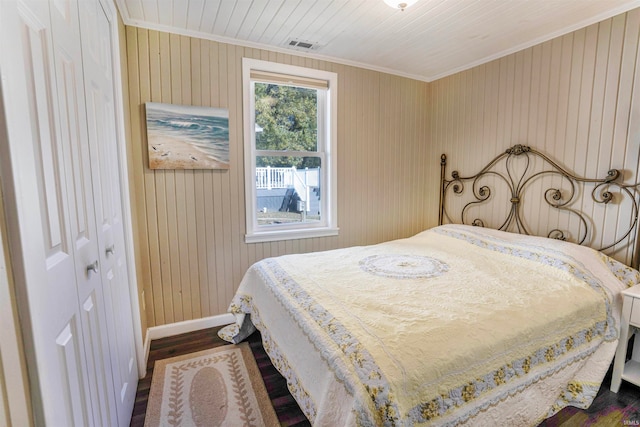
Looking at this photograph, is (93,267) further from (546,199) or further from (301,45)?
(546,199)

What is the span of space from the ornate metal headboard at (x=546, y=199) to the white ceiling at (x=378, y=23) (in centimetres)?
94

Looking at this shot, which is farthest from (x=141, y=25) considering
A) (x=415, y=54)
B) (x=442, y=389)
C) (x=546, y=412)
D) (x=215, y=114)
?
(x=546, y=412)

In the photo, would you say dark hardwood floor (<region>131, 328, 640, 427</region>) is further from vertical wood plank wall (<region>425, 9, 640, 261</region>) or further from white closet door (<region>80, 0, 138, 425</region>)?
vertical wood plank wall (<region>425, 9, 640, 261</region>)

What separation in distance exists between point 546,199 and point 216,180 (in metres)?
2.77

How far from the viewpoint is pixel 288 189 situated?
2.99 metres

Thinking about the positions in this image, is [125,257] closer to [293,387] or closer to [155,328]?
[155,328]

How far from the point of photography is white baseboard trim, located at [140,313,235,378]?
98.3 inches

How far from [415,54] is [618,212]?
6.65 ft

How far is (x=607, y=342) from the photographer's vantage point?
5.75ft

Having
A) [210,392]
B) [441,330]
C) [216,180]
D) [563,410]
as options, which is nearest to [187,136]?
[216,180]

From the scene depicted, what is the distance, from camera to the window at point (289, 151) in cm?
274

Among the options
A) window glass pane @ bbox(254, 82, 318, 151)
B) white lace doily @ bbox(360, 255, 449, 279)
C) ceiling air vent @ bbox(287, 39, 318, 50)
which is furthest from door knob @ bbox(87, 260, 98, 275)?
ceiling air vent @ bbox(287, 39, 318, 50)

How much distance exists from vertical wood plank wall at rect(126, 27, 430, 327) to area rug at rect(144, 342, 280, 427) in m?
0.55

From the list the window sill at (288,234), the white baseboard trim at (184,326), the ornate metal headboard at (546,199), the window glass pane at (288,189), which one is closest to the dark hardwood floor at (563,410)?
the white baseboard trim at (184,326)
